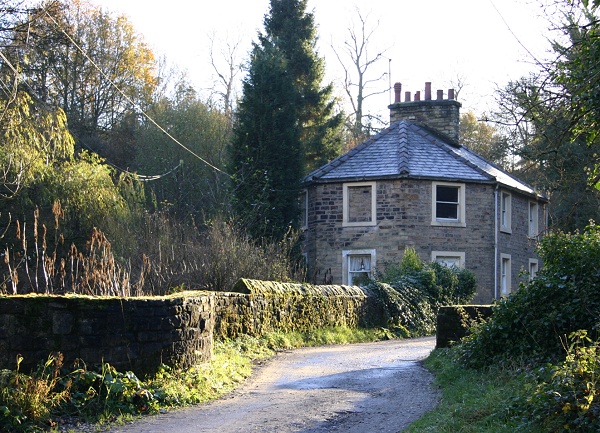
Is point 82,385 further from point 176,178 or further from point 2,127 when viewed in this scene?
point 176,178

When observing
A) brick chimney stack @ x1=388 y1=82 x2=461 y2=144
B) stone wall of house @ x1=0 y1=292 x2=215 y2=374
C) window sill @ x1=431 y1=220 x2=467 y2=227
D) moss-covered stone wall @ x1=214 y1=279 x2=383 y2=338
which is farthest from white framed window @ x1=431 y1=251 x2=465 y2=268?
stone wall of house @ x1=0 y1=292 x2=215 y2=374

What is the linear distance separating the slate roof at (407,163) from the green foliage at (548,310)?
17.9 metres

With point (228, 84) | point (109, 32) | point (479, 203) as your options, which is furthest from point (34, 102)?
point (228, 84)

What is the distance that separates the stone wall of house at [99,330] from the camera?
916 cm

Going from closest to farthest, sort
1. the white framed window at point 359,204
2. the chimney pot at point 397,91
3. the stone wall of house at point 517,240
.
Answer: the white framed window at point 359,204, the stone wall of house at point 517,240, the chimney pot at point 397,91

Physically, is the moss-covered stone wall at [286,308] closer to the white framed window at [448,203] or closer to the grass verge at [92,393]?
the grass verge at [92,393]

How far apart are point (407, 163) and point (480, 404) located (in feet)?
72.1

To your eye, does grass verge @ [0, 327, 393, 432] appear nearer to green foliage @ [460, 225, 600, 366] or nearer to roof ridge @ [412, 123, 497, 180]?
green foliage @ [460, 225, 600, 366]

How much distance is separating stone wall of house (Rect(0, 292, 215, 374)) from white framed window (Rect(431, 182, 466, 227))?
20.3 metres

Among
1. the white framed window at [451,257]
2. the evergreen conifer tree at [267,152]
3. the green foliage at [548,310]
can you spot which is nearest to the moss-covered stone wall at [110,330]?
the green foliage at [548,310]

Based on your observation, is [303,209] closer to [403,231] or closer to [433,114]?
[403,231]

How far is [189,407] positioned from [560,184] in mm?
8170

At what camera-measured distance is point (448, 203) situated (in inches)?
1198

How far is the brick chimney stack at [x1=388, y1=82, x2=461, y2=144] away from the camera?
34.3 m
